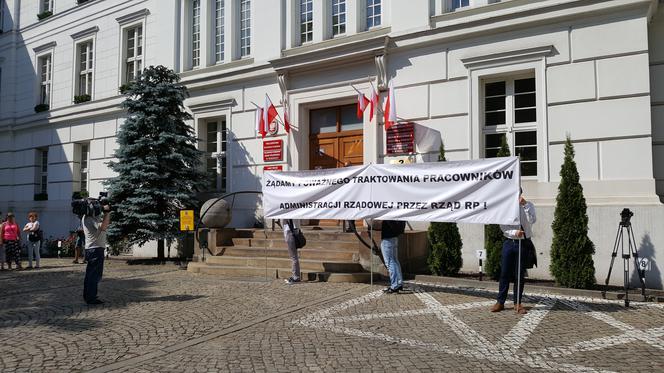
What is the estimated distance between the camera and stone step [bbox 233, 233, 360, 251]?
1128cm

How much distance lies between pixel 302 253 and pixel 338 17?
697 cm

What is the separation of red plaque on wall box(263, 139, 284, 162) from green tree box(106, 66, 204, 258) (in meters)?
2.11

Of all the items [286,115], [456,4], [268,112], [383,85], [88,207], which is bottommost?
[88,207]

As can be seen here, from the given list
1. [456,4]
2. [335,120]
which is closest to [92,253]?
[335,120]

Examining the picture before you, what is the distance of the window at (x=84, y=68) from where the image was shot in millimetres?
20719

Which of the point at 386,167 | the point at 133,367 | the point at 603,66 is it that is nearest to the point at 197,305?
the point at 133,367

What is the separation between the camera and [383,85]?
1291 centimetres

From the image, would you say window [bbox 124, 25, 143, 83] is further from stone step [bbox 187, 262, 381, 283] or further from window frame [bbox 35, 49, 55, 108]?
stone step [bbox 187, 262, 381, 283]

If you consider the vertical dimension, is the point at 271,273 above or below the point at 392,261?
below

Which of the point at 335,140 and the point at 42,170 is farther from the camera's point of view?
the point at 42,170

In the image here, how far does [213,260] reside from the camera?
39.5 feet

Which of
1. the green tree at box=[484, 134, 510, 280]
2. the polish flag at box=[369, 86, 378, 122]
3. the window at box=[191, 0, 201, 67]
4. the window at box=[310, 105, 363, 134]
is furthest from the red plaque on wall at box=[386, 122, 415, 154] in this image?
the window at box=[191, 0, 201, 67]

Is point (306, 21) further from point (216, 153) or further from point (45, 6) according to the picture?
point (45, 6)

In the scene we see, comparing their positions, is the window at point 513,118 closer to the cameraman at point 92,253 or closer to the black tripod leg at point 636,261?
the black tripod leg at point 636,261
